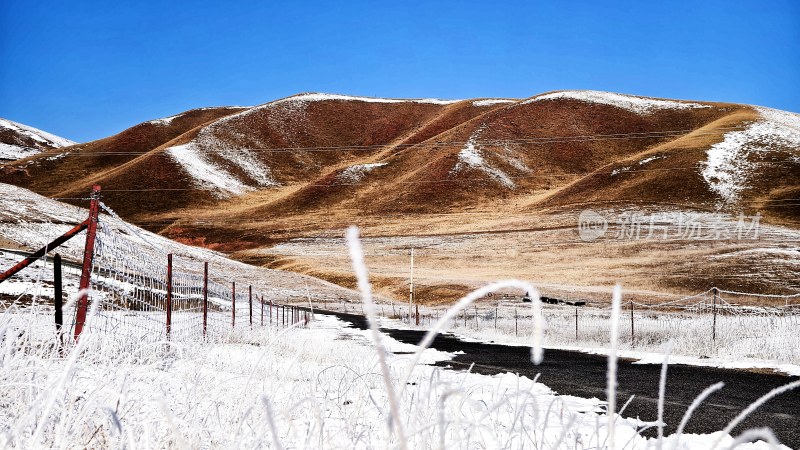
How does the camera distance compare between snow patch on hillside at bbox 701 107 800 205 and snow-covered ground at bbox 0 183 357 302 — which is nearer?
snow-covered ground at bbox 0 183 357 302

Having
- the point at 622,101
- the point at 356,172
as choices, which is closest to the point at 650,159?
the point at 622,101

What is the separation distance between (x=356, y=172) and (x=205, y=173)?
23936 millimetres

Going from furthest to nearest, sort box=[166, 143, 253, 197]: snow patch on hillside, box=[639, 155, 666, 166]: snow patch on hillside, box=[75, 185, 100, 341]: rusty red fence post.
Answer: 1. box=[166, 143, 253, 197]: snow patch on hillside
2. box=[639, 155, 666, 166]: snow patch on hillside
3. box=[75, 185, 100, 341]: rusty red fence post

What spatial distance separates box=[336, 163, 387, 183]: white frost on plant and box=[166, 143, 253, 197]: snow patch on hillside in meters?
15.2

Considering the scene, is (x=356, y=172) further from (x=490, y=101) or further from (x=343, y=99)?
(x=490, y=101)

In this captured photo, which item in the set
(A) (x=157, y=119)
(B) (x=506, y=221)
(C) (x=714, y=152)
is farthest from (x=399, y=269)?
(A) (x=157, y=119)

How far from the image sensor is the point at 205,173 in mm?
96812

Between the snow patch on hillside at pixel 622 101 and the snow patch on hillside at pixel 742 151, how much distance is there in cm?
1840

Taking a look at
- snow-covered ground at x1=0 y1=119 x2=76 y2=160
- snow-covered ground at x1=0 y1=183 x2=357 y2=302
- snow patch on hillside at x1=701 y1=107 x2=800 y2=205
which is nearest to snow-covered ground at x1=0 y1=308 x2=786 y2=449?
snow-covered ground at x1=0 y1=183 x2=357 y2=302

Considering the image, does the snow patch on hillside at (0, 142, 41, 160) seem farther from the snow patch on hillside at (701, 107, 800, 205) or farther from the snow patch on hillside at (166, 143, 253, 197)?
the snow patch on hillside at (701, 107, 800, 205)

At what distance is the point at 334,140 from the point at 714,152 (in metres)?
64.7

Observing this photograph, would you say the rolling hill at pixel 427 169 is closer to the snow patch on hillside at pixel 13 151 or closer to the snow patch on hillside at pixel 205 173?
the snow patch on hillside at pixel 205 173

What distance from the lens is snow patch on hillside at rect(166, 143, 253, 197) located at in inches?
3691

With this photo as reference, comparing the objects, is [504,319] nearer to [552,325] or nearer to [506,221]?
[552,325]
